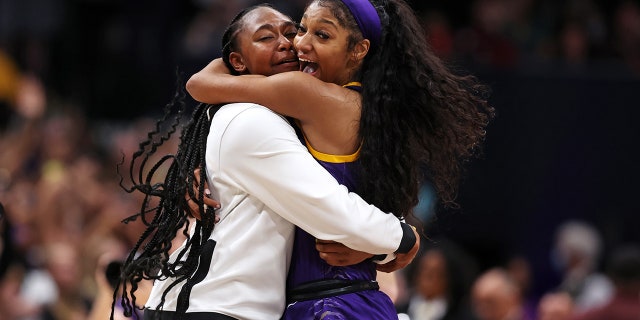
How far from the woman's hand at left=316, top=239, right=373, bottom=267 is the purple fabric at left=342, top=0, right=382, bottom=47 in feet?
2.14

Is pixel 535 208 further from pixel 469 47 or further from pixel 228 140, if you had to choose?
pixel 228 140

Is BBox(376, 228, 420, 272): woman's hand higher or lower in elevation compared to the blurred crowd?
higher

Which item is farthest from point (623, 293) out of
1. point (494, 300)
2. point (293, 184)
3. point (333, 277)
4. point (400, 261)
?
point (293, 184)

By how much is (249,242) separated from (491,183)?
5983 millimetres

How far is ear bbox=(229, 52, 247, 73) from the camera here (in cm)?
387

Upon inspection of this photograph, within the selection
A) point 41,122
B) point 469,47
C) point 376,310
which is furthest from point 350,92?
point 41,122

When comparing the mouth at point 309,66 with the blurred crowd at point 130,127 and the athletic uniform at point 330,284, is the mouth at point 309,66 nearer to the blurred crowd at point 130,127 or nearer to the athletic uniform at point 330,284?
the athletic uniform at point 330,284

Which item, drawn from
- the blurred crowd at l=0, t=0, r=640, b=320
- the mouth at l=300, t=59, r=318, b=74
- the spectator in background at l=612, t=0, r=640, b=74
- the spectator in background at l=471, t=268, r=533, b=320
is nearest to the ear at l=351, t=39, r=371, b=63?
the mouth at l=300, t=59, r=318, b=74

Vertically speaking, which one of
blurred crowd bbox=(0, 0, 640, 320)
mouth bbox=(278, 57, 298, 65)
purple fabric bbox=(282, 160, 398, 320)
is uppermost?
mouth bbox=(278, 57, 298, 65)

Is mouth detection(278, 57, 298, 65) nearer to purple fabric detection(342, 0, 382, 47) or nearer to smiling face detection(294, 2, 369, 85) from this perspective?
smiling face detection(294, 2, 369, 85)

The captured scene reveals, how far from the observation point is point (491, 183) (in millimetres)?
9336

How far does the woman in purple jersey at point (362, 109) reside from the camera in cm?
360

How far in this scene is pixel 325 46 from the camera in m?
3.68

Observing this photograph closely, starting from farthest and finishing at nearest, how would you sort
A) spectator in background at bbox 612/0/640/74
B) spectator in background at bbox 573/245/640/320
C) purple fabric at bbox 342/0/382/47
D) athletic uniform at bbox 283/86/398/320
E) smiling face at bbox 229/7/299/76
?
spectator in background at bbox 612/0/640/74
spectator in background at bbox 573/245/640/320
smiling face at bbox 229/7/299/76
purple fabric at bbox 342/0/382/47
athletic uniform at bbox 283/86/398/320
